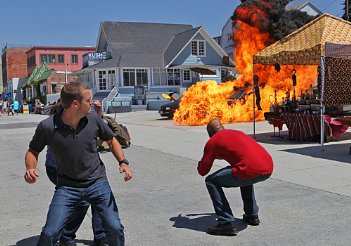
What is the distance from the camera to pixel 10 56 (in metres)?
86.6

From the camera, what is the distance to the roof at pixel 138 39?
4188 centimetres

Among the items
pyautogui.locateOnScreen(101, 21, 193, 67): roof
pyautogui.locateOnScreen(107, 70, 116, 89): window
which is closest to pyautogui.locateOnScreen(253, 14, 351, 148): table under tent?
pyautogui.locateOnScreen(101, 21, 193, 67): roof

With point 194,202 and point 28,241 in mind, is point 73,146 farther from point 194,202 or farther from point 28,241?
point 194,202

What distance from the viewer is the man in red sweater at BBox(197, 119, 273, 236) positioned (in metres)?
4.66

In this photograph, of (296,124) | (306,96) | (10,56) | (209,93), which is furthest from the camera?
(10,56)

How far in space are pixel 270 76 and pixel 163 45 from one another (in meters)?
25.5

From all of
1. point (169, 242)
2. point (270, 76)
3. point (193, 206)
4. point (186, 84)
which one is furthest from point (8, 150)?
point (186, 84)

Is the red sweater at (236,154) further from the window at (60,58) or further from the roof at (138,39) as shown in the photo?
the window at (60,58)

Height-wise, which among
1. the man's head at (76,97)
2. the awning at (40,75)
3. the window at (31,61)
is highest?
the window at (31,61)

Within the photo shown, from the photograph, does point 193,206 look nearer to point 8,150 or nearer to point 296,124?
point 296,124

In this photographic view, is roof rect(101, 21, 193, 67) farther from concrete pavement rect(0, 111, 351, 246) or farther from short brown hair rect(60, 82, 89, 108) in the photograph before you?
short brown hair rect(60, 82, 89, 108)

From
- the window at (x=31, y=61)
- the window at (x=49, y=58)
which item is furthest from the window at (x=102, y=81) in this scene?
the window at (x=31, y=61)

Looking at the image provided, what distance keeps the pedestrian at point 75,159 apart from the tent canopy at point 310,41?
8590 mm

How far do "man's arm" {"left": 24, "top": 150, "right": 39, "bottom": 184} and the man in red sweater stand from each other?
66.9 inches
